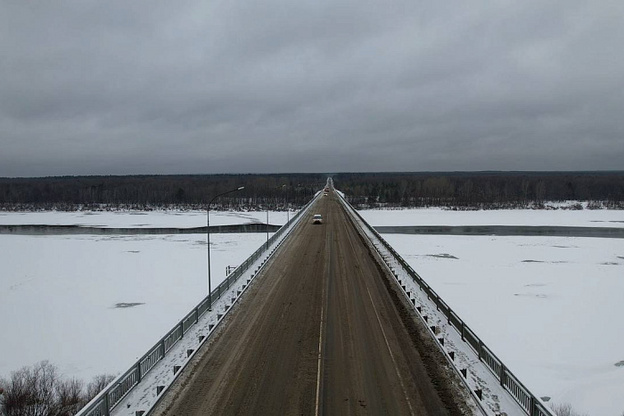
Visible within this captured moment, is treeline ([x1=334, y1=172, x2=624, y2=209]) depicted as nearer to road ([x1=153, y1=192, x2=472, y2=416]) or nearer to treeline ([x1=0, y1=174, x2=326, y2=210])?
treeline ([x1=0, y1=174, x2=326, y2=210])

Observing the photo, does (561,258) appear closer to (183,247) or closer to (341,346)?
(341,346)

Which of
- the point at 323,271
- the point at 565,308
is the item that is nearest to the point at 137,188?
the point at 323,271

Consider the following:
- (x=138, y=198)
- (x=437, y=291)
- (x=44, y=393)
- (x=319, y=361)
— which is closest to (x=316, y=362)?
(x=319, y=361)

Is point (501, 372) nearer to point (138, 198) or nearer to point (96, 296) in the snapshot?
point (96, 296)

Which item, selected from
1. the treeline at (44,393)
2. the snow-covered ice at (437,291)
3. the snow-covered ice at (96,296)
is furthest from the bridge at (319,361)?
the snow-covered ice at (96,296)

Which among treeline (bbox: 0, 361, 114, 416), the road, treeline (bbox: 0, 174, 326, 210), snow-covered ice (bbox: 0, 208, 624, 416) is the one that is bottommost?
treeline (bbox: 0, 361, 114, 416)

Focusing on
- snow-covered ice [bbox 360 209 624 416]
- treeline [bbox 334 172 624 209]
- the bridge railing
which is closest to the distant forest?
treeline [bbox 334 172 624 209]
